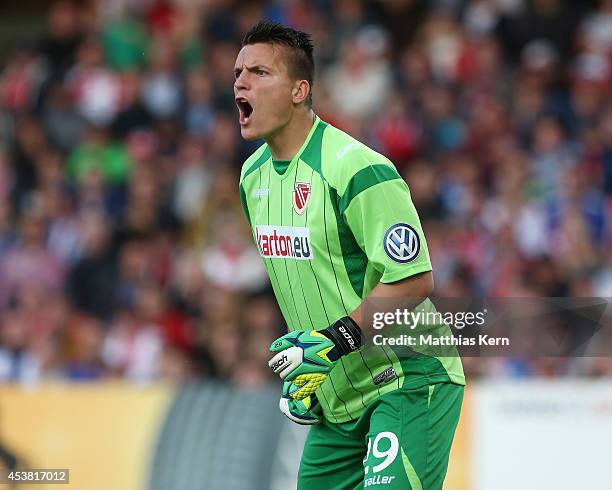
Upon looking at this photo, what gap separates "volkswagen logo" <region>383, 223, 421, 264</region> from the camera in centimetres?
503

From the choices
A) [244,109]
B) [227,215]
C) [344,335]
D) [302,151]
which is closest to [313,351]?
[344,335]

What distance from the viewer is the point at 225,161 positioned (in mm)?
12891

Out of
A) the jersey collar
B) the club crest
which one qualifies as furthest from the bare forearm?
the jersey collar

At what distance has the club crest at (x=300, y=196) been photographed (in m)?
5.35

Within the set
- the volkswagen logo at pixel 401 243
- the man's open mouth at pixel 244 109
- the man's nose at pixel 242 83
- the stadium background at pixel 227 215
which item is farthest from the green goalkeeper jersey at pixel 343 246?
the stadium background at pixel 227 215

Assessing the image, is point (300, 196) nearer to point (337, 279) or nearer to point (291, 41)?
point (337, 279)

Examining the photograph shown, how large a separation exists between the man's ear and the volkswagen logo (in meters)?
0.78

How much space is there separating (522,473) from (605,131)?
478cm

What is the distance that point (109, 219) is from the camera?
12891 millimetres

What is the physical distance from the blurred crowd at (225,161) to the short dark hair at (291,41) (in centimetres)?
438

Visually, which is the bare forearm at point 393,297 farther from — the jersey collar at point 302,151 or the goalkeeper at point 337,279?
the jersey collar at point 302,151

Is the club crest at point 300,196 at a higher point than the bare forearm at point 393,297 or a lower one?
higher

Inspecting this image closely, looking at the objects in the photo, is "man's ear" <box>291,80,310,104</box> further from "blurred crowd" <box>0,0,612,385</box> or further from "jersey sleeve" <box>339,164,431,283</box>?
"blurred crowd" <box>0,0,612,385</box>

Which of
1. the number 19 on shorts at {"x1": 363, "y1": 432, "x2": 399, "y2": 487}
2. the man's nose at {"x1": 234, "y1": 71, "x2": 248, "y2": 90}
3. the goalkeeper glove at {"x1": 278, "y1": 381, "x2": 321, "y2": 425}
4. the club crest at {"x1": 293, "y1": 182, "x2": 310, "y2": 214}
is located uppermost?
the man's nose at {"x1": 234, "y1": 71, "x2": 248, "y2": 90}
